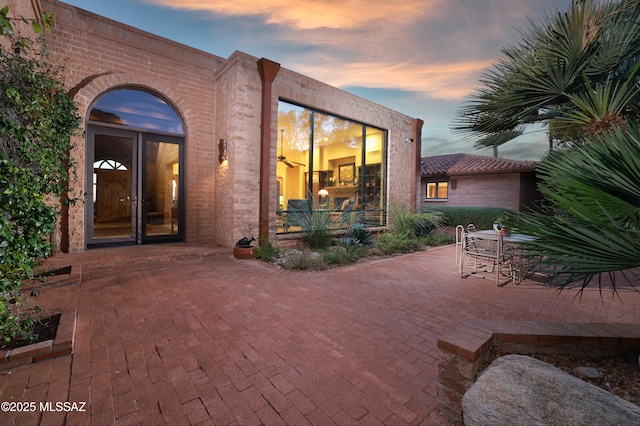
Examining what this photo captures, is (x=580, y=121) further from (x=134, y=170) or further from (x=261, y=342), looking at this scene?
(x=134, y=170)

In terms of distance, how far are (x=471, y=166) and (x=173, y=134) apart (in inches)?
551

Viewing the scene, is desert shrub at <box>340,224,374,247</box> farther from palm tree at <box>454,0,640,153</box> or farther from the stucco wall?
the stucco wall

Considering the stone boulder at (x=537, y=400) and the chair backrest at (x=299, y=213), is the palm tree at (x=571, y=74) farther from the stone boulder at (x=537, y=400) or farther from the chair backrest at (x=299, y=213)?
the chair backrest at (x=299, y=213)

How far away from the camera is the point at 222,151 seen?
6.19 meters

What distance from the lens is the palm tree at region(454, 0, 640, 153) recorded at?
2.47 meters

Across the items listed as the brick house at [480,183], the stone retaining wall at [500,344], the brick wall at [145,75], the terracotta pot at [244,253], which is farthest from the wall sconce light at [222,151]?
the brick house at [480,183]

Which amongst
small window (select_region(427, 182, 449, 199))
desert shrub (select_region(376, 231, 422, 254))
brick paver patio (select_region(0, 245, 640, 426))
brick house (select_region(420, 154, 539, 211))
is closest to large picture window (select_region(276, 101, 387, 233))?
desert shrub (select_region(376, 231, 422, 254))

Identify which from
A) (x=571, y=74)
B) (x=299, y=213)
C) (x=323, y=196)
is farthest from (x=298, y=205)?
(x=571, y=74)

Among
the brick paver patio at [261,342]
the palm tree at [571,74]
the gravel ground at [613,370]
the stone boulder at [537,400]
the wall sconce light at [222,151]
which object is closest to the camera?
the stone boulder at [537,400]

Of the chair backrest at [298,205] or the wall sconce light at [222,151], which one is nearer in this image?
the wall sconce light at [222,151]

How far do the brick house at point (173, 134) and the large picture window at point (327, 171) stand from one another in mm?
71

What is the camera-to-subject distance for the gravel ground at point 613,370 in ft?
4.53

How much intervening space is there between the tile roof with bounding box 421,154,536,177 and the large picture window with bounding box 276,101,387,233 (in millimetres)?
7416

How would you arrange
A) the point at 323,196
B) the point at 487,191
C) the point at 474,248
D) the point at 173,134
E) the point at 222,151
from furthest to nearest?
the point at 487,191, the point at 323,196, the point at 173,134, the point at 222,151, the point at 474,248
